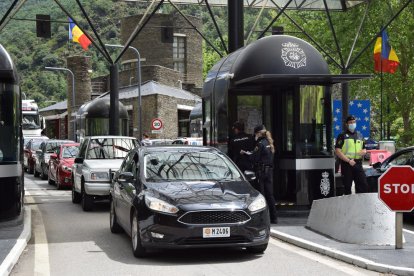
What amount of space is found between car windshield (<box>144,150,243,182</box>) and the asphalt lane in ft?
3.61

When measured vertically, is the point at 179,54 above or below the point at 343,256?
above

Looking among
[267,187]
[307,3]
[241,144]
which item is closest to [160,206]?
[267,187]

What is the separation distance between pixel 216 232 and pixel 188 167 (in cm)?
183

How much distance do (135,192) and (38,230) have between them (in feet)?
11.5

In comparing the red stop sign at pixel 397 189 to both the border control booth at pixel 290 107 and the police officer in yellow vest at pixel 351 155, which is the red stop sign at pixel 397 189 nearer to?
the police officer in yellow vest at pixel 351 155

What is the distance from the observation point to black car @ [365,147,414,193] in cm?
1401

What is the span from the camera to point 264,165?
520 inches

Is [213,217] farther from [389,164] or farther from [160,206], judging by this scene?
[389,164]

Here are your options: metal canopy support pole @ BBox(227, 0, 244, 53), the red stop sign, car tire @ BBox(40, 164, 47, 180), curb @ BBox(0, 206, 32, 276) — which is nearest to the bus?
curb @ BBox(0, 206, 32, 276)

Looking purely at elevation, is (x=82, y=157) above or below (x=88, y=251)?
above

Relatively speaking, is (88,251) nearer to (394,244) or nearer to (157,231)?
(157,231)

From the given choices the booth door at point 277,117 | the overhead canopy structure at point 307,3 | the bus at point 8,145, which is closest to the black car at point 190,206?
the bus at point 8,145

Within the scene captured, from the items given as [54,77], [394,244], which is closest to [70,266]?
[394,244]

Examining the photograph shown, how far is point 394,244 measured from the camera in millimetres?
10539
